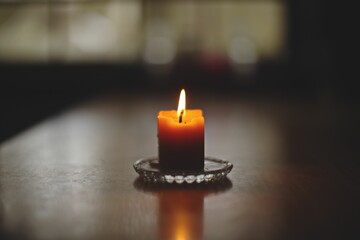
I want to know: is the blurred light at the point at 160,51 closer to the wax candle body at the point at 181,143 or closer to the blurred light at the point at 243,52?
the blurred light at the point at 243,52

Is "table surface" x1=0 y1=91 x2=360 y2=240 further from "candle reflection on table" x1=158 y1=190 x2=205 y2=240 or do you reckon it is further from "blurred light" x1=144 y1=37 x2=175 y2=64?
"blurred light" x1=144 y1=37 x2=175 y2=64

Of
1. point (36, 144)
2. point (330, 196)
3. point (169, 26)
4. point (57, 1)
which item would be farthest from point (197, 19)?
point (330, 196)

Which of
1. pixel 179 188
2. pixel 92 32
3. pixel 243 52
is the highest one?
pixel 92 32

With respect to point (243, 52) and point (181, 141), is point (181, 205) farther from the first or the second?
point (243, 52)

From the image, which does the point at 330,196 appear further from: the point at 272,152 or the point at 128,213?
the point at 272,152

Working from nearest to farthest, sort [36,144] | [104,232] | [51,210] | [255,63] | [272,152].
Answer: [104,232], [51,210], [272,152], [36,144], [255,63]

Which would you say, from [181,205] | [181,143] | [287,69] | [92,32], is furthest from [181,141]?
[92,32]

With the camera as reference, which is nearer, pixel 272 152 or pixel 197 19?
pixel 272 152
